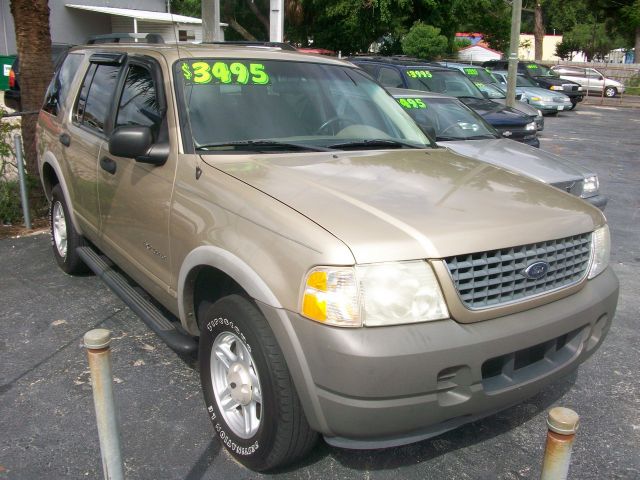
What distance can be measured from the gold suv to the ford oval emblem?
0.04 feet

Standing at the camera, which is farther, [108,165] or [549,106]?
[549,106]

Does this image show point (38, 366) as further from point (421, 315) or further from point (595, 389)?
point (595, 389)

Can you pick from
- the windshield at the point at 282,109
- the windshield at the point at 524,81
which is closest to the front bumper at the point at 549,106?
the windshield at the point at 524,81

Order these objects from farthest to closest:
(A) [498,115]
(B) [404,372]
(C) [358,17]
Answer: (C) [358,17] < (A) [498,115] < (B) [404,372]

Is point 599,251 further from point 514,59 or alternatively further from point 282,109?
point 514,59

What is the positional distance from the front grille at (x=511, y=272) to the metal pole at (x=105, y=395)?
1301 mm

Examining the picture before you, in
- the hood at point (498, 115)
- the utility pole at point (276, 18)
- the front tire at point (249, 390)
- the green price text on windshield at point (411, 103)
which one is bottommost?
the front tire at point (249, 390)

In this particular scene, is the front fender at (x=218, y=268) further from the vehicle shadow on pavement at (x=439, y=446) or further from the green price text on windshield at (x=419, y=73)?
the green price text on windshield at (x=419, y=73)

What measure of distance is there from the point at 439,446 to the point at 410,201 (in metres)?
1.24

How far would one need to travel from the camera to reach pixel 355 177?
317cm

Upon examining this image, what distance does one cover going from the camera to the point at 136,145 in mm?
3369

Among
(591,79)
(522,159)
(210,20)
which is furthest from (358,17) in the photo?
(522,159)

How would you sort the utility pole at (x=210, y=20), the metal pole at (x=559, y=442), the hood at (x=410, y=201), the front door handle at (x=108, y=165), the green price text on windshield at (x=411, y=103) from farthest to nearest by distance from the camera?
the utility pole at (x=210, y=20), the green price text on windshield at (x=411, y=103), the front door handle at (x=108, y=165), the hood at (x=410, y=201), the metal pole at (x=559, y=442)

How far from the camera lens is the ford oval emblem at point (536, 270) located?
270 centimetres
